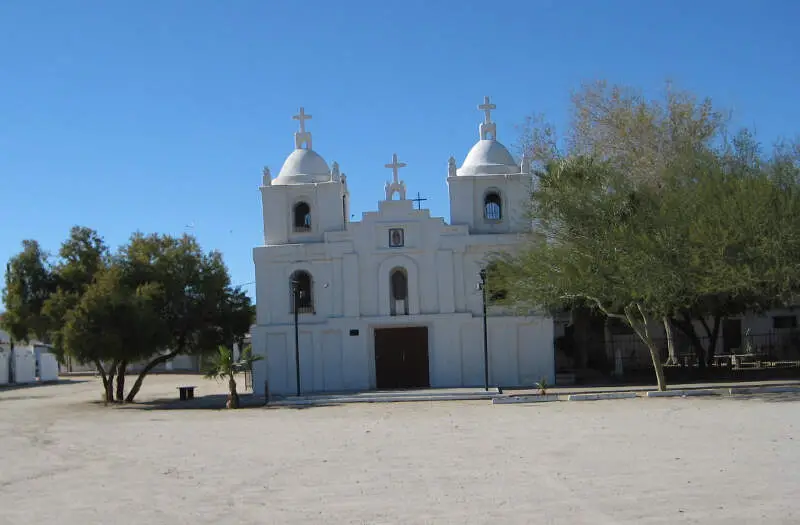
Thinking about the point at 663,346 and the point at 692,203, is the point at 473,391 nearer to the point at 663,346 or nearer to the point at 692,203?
the point at 692,203

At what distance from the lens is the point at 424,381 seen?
110 ft

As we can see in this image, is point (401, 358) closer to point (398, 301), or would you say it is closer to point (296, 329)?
point (398, 301)

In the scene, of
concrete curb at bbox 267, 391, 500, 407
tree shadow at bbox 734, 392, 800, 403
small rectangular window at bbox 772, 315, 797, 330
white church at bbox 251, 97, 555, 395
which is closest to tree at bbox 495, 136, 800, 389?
tree shadow at bbox 734, 392, 800, 403

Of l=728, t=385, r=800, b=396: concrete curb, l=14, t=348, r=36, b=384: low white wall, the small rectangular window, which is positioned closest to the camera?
l=728, t=385, r=800, b=396: concrete curb

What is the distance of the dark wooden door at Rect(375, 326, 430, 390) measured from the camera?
3344 centimetres

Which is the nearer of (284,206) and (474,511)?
(474,511)

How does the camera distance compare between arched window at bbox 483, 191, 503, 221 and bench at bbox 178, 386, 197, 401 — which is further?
bench at bbox 178, 386, 197, 401

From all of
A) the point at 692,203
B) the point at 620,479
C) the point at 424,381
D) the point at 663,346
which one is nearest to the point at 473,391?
the point at 424,381

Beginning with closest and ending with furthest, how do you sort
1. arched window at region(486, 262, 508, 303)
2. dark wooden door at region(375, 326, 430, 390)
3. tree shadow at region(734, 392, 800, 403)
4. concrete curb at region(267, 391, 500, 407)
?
tree shadow at region(734, 392, 800, 403)
concrete curb at region(267, 391, 500, 407)
arched window at region(486, 262, 508, 303)
dark wooden door at region(375, 326, 430, 390)

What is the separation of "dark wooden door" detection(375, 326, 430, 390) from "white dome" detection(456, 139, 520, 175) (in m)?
6.30

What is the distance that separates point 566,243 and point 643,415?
7.94 meters

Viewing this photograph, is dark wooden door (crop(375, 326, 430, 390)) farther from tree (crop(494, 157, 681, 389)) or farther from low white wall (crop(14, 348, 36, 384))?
low white wall (crop(14, 348, 36, 384))

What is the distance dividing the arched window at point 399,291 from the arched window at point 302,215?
3870 millimetres

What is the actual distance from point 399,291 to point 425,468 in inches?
810
